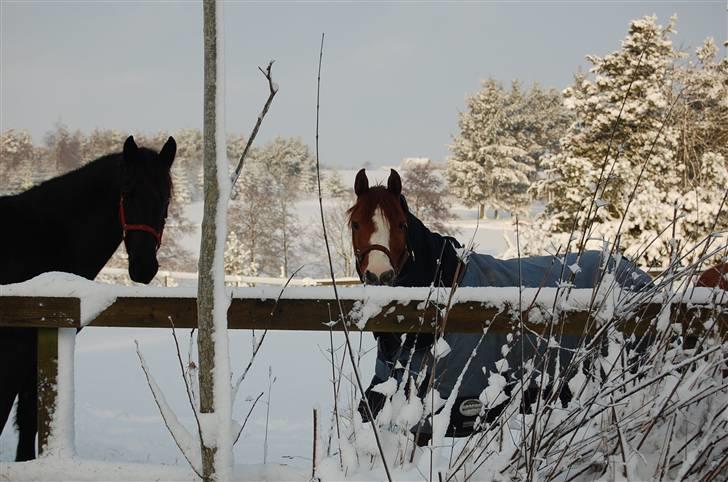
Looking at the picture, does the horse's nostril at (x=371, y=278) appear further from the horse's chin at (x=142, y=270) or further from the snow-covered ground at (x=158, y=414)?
the horse's chin at (x=142, y=270)

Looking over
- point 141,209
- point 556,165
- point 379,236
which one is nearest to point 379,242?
point 379,236

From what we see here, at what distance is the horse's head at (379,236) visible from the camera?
10.9ft

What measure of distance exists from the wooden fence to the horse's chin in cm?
122

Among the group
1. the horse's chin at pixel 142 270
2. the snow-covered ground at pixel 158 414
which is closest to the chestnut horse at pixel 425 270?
the snow-covered ground at pixel 158 414

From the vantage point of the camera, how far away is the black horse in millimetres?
3001

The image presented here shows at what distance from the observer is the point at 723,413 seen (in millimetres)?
1751

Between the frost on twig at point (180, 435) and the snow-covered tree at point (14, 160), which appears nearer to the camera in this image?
the frost on twig at point (180, 435)

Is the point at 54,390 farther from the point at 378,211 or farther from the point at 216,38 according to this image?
the point at 378,211

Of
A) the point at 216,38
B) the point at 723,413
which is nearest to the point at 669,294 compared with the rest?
the point at 723,413

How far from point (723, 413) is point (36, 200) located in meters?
3.42

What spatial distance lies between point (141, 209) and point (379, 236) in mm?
1428

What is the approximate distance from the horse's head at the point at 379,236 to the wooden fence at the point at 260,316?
3.61 ft

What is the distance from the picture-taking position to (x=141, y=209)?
3.46 m

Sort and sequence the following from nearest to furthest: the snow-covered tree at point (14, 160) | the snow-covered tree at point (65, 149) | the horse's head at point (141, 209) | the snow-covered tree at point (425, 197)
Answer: the horse's head at point (141, 209) < the snow-covered tree at point (425, 197) < the snow-covered tree at point (14, 160) < the snow-covered tree at point (65, 149)
